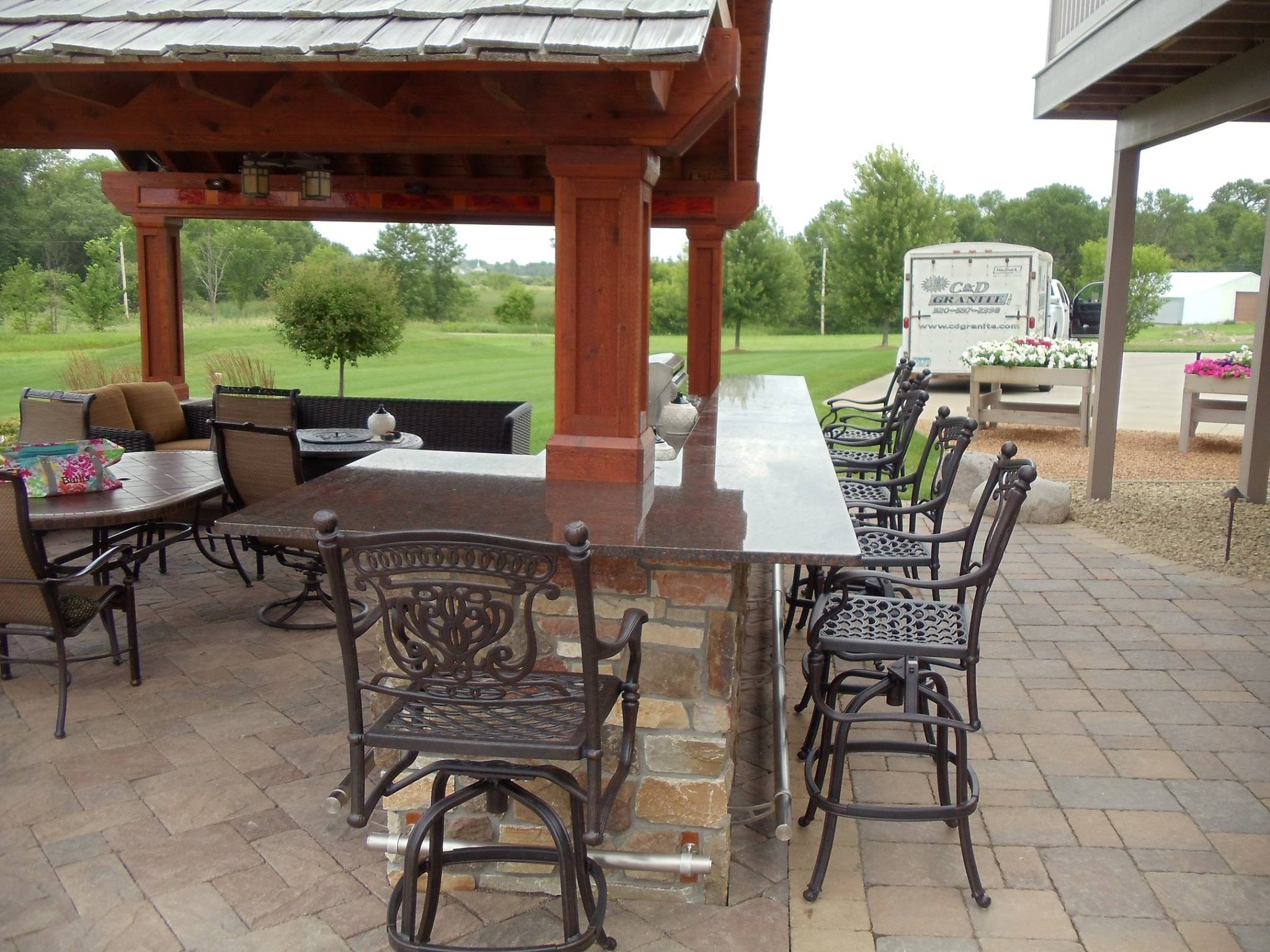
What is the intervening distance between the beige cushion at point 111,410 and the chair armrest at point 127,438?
20.5 inches

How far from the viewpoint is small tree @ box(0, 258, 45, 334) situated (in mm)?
20469

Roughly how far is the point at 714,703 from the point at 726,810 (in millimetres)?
293

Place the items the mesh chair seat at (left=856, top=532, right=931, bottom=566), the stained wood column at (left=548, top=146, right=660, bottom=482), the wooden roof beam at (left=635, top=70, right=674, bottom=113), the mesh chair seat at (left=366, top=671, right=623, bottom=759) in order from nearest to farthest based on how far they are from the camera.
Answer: the mesh chair seat at (left=366, top=671, right=623, bottom=759) < the wooden roof beam at (left=635, top=70, right=674, bottom=113) < the stained wood column at (left=548, top=146, right=660, bottom=482) < the mesh chair seat at (left=856, top=532, right=931, bottom=566)

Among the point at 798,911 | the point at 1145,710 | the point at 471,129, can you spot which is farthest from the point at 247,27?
the point at 1145,710

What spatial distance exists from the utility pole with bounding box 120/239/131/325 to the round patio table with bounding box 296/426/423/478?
16.9 metres

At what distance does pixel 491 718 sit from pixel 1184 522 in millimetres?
6248

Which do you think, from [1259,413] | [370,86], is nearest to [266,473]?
[370,86]

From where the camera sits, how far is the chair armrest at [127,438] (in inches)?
252

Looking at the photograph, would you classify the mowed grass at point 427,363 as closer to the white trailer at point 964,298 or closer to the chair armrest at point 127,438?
the white trailer at point 964,298

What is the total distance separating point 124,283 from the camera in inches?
858

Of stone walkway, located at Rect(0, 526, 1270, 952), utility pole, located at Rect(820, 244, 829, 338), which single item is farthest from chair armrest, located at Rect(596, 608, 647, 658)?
utility pole, located at Rect(820, 244, 829, 338)

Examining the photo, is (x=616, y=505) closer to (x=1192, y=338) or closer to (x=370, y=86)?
(x=370, y=86)

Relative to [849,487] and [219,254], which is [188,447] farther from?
[219,254]

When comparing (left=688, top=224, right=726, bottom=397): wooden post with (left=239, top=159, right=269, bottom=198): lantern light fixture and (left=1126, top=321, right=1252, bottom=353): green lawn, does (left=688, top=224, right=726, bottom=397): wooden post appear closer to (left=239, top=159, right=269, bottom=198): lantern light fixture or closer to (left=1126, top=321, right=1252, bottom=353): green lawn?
(left=239, top=159, right=269, bottom=198): lantern light fixture
